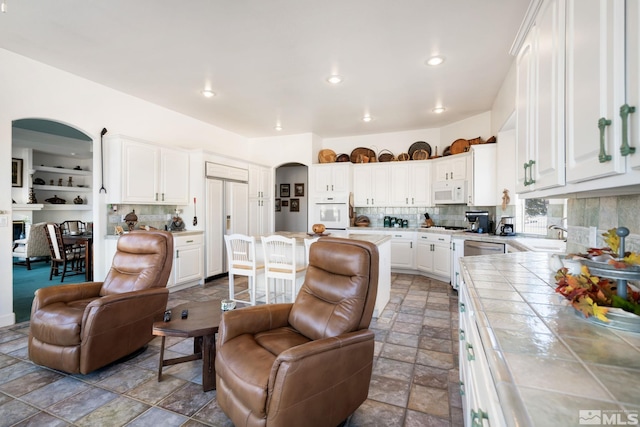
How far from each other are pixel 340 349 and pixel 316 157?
543 cm

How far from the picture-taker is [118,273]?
9.03 feet

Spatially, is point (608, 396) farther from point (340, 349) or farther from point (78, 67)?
point (78, 67)

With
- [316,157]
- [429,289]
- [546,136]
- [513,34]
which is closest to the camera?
[546,136]

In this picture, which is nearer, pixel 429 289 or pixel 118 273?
pixel 118 273

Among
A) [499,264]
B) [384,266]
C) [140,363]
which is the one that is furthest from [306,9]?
[140,363]

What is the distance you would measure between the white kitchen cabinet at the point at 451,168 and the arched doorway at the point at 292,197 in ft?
12.4

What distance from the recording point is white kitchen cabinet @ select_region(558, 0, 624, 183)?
83cm

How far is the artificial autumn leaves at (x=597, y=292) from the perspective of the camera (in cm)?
93

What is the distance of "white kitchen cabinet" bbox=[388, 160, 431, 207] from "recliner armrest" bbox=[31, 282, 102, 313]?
194 inches

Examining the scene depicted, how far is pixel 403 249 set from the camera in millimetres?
5641

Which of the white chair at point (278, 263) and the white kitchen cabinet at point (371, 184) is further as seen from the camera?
the white kitchen cabinet at point (371, 184)

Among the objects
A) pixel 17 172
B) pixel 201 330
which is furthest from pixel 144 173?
pixel 17 172

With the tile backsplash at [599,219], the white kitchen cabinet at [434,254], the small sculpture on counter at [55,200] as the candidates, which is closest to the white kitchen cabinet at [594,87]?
the tile backsplash at [599,219]

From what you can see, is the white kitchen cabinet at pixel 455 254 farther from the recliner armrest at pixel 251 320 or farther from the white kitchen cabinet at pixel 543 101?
the recliner armrest at pixel 251 320
